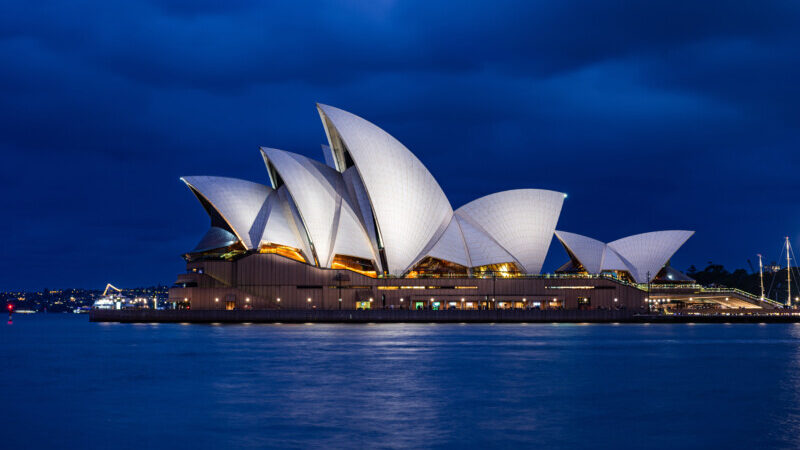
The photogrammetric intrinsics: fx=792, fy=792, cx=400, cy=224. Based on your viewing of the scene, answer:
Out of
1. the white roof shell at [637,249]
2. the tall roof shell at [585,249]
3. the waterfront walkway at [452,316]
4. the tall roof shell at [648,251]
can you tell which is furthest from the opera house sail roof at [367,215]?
the tall roof shell at [648,251]

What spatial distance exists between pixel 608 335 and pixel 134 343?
3117 centimetres

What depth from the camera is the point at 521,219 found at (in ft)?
259

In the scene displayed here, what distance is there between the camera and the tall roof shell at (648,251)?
8862cm

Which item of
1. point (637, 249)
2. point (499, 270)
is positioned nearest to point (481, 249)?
point (499, 270)

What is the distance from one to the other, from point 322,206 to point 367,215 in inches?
176

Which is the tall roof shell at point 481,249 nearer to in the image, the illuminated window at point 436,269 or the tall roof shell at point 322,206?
the illuminated window at point 436,269

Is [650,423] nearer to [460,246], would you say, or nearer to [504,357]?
[504,357]

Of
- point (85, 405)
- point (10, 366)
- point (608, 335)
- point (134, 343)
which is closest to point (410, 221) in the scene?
point (608, 335)

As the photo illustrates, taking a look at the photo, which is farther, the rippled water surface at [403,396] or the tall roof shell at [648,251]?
the tall roof shell at [648,251]

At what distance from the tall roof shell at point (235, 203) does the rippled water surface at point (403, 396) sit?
31.9 meters

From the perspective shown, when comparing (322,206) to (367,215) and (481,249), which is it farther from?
(481,249)

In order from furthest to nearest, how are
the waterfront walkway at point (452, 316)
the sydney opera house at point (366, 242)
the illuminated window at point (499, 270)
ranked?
the illuminated window at point (499, 270) → the waterfront walkway at point (452, 316) → the sydney opera house at point (366, 242)

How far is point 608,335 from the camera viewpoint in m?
54.5

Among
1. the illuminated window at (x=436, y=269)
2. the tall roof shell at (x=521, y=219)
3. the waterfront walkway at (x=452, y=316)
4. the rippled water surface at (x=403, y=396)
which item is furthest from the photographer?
the tall roof shell at (x=521, y=219)
